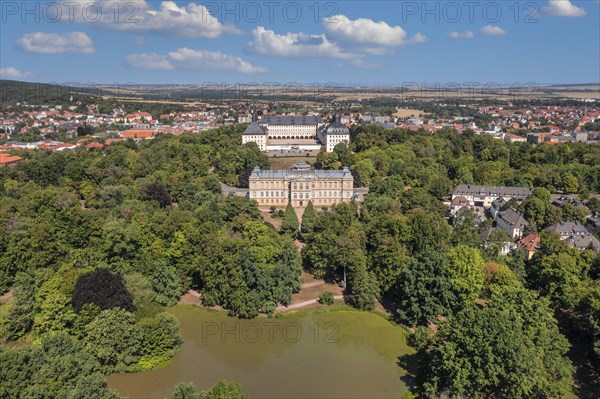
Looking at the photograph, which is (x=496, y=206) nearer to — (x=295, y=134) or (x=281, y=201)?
(x=281, y=201)

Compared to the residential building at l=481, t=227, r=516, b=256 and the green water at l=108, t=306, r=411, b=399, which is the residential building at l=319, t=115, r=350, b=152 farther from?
the green water at l=108, t=306, r=411, b=399

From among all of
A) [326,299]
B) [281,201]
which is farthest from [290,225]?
[281,201]

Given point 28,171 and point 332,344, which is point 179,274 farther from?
point 28,171

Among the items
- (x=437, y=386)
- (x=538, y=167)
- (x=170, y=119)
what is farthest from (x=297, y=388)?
(x=170, y=119)

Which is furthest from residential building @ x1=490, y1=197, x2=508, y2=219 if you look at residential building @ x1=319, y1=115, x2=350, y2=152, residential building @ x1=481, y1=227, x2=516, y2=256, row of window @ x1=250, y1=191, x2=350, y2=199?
residential building @ x1=319, y1=115, x2=350, y2=152

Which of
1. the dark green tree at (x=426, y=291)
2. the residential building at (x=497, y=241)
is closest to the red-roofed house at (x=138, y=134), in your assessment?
the residential building at (x=497, y=241)
